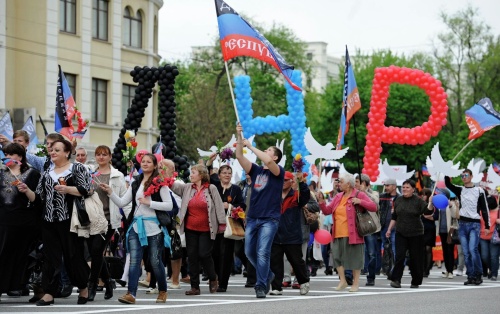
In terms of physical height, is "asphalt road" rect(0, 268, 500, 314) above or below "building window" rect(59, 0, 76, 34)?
below

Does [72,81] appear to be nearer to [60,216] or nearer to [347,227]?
[347,227]

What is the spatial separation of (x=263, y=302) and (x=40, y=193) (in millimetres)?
2975

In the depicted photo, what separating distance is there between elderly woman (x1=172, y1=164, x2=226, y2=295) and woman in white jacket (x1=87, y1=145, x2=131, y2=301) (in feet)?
4.90

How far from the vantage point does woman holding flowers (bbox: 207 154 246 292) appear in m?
17.4

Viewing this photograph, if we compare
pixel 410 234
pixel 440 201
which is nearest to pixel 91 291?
pixel 410 234

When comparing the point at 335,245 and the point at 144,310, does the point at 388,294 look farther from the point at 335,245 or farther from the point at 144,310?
the point at 144,310

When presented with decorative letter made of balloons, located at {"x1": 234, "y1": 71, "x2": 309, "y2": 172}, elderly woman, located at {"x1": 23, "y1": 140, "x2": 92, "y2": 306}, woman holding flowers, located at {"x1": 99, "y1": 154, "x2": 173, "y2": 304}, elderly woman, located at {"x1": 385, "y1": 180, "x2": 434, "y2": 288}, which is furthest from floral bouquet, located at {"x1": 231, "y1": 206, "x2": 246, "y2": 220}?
decorative letter made of balloons, located at {"x1": 234, "y1": 71, "x2": 309, "y2": 172}

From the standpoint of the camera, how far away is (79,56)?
42344 mm

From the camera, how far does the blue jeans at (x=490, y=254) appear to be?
21797mm

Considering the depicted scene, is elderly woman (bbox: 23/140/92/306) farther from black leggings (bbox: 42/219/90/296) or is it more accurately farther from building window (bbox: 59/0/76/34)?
building window (bbox: 59/0/76/34)

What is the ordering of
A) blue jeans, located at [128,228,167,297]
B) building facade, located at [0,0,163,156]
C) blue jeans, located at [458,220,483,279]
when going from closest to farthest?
1. blue jeans, located at [128,228,167,297]
2. blue jeans, located at [458,220,483,279]
3. building facade, located at [0,0,163,156]

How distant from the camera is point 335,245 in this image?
58.0 ft

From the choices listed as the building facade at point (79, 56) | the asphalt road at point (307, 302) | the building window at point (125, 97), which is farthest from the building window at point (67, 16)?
the asphalt road at point (307, 302)

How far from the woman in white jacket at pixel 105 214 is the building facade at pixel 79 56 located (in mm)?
24779
